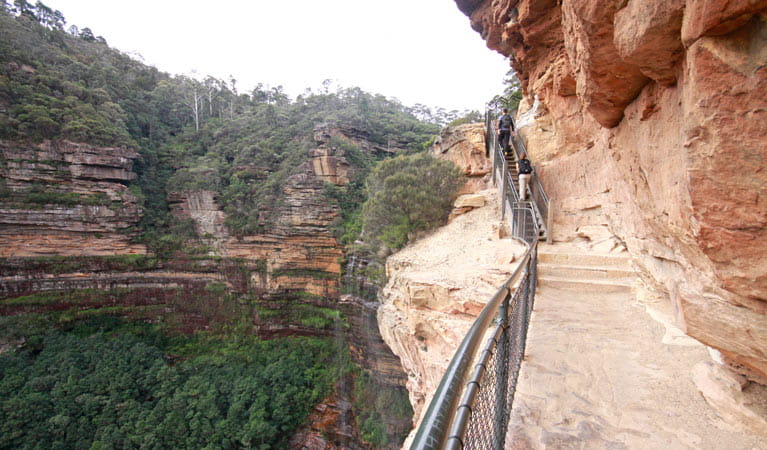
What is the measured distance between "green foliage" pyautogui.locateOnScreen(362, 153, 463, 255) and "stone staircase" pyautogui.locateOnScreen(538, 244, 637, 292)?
18.2ft

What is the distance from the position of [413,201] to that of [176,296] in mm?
18136

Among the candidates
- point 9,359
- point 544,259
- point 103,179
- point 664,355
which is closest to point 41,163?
point 103,179

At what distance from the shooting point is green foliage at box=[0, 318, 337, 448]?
13531mm

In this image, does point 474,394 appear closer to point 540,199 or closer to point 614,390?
point 614,390

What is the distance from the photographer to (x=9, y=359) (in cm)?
1541

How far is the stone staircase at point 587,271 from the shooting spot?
450cm

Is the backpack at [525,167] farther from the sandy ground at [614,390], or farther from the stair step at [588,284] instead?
the sandy ground at [614,390]

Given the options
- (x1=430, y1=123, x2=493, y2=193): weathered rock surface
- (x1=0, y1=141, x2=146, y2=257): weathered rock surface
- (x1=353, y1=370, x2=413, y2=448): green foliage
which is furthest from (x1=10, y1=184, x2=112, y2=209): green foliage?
(x1=430, y1=123, x2=493, y2=193): weathered rock surface

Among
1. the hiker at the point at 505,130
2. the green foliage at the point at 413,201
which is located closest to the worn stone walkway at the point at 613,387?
the hiker at the point at 505,130

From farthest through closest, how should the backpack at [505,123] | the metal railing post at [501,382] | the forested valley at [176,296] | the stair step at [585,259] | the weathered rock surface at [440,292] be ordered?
the forested valley at [176,296] → the backpack at [505,123] → the weathered rock surface at [440,292] → the stair step at [585,259] → the metal railing post at [501,382]

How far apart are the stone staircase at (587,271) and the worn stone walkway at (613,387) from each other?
2.61 feet

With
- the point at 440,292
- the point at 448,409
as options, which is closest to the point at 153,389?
the point at 440,292

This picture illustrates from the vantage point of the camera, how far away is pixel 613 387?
213 cm

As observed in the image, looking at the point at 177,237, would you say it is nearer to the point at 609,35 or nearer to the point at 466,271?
the point at 466,271
